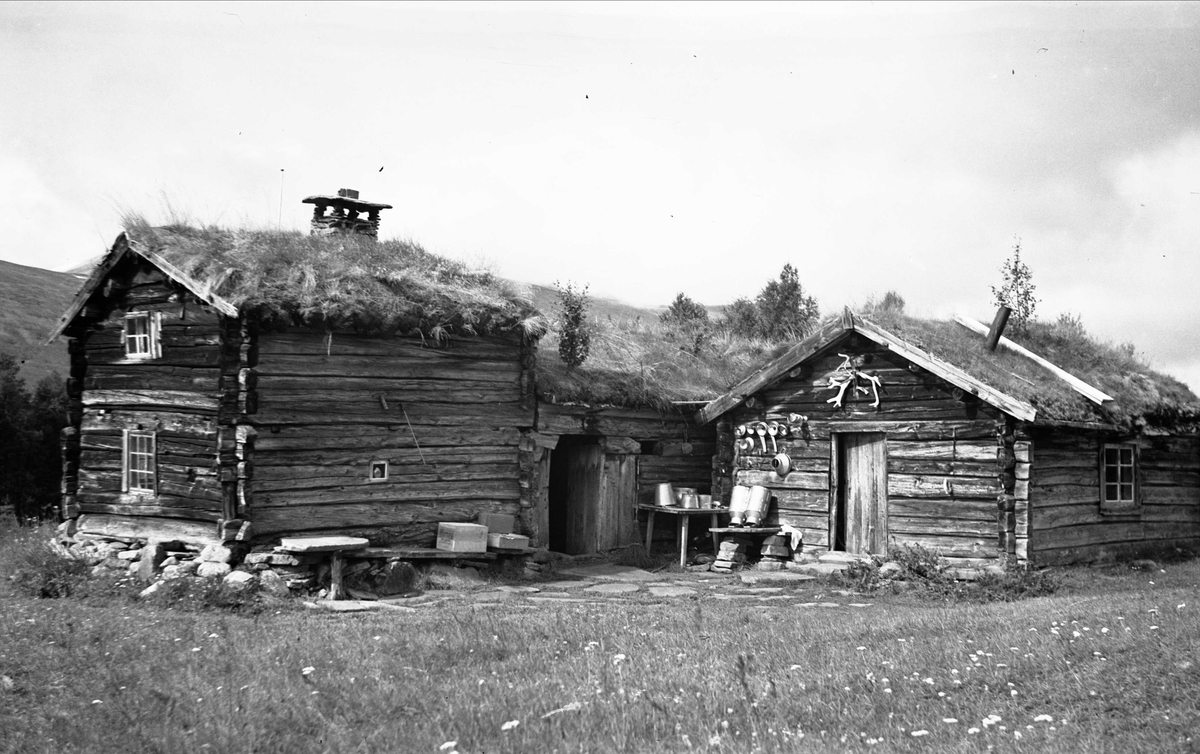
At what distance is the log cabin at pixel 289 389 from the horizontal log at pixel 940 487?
6.10 m

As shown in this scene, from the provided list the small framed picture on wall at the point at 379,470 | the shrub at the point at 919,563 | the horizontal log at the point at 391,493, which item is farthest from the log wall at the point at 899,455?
the small framed picture on wall at the point at 379,470

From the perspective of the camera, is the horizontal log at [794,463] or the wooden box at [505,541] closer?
the wooden box at [505,541]

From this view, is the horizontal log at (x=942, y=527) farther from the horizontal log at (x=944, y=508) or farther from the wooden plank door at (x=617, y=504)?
the wooden plank door at (x=617, y=504)

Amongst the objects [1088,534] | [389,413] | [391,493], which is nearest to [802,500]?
[1088,534]

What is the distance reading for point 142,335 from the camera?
1712 cm

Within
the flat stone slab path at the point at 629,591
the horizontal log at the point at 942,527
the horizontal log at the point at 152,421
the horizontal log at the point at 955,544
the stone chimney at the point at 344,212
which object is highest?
the stone chimney at the point at 344,212

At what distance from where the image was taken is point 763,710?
308 inches

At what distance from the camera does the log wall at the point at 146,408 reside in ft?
52.3

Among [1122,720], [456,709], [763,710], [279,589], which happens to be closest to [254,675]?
[456,709]

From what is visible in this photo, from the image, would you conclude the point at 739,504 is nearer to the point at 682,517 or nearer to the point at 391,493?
the point at 682,517

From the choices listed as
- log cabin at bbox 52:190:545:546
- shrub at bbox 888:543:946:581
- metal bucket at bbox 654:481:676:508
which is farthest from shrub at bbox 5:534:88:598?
shrub at bbox 888:543:946:581

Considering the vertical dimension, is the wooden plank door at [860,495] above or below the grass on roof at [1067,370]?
below

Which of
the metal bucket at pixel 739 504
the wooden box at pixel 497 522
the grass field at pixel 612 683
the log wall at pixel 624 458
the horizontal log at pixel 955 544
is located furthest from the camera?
the metal bucket at pixel 739 504

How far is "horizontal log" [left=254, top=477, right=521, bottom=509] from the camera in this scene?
1562 cm
